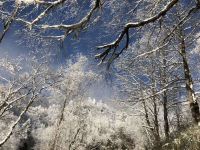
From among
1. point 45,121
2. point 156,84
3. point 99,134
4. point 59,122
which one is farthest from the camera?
point 45,121

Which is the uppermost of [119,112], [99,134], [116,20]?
[99,134]

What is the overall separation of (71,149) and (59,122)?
500 cm

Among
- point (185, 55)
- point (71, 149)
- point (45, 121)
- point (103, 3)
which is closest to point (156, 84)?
point (185, 55)

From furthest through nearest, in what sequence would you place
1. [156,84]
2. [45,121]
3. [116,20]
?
[45,121], [156,84], [116,20]

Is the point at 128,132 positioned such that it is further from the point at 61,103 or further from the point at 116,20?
the point at 116,20

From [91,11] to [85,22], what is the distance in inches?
9.0

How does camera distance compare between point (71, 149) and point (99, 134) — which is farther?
point (99, 134)

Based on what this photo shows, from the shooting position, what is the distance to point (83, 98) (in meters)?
24.0

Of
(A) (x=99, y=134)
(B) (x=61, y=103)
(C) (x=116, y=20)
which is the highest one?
(A) (x=99, y=134)

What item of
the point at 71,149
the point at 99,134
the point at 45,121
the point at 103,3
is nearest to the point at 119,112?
the point at 71,149

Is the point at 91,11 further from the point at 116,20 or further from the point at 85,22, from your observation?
the point at 116,20

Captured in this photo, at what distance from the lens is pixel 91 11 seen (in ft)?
21.4

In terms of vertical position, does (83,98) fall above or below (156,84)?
above

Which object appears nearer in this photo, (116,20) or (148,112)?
(116,20)
